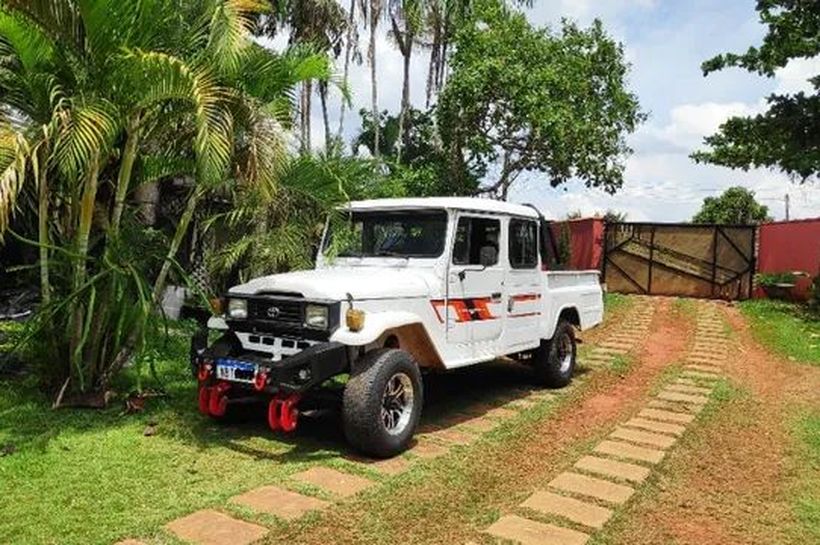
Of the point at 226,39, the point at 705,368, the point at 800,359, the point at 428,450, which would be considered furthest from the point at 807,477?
the point at 800,359

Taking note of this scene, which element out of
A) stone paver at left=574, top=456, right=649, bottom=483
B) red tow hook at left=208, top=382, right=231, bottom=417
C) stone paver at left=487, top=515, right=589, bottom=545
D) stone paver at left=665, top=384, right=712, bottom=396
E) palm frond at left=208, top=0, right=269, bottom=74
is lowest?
stone paver at left=487, top=515, right=589, bottom=545

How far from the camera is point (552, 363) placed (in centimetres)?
721

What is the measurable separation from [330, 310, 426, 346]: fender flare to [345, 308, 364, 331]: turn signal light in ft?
0.09

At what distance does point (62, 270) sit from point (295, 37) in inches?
490

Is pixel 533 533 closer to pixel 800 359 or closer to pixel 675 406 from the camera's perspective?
pixel 675 406

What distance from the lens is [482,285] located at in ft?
19.6

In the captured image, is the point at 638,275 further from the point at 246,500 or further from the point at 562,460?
the point at 246,500

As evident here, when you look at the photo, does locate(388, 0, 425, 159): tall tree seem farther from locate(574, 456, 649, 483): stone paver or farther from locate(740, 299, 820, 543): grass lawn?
locate(574, 456, 649, 483): stone paver

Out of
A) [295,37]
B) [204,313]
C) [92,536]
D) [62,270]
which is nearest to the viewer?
[92,536]

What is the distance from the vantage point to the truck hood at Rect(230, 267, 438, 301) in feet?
15.8

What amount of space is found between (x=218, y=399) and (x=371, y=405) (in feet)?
4.06

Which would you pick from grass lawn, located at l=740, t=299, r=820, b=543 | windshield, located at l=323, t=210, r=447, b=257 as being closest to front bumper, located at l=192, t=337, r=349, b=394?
windshield, located at l=323, t=210, r=447, b=257

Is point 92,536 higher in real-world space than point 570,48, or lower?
lower

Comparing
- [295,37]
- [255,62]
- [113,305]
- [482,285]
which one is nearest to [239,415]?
[113,305]
